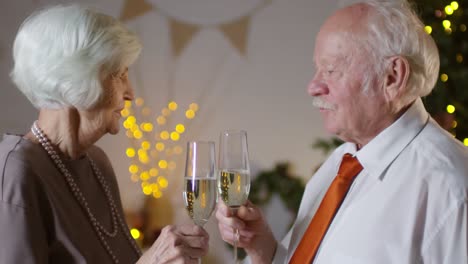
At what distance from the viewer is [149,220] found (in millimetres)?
4484

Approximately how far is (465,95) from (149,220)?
7.43 feet

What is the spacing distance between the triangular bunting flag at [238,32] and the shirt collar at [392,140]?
9.45ft

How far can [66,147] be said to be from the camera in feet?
5.85

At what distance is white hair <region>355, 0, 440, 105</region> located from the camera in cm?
166

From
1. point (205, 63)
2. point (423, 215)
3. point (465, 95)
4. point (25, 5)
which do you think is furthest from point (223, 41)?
point (423, 215)

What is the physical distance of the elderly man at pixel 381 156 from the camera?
1.49 m

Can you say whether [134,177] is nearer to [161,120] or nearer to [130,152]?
[130,152]

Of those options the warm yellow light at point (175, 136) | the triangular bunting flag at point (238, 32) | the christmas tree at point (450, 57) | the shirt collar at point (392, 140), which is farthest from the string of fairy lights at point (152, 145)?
the shirt collar at point (392, 140)

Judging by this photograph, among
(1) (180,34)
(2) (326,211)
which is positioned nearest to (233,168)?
(2) (326,211)

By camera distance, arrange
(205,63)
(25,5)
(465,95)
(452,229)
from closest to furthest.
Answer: (452,229) < (465,95) < (25,5) < (205,63)

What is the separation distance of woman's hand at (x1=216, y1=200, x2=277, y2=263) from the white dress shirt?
0.74 ft

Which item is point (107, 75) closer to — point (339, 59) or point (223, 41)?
point (339, 59)

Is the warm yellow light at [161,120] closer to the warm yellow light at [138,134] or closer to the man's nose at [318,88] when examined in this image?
the warm yellow light at [138,134]

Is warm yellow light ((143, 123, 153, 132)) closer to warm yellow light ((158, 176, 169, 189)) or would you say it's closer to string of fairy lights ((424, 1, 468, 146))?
warm yellow light ((158, 176, 169, 189))
